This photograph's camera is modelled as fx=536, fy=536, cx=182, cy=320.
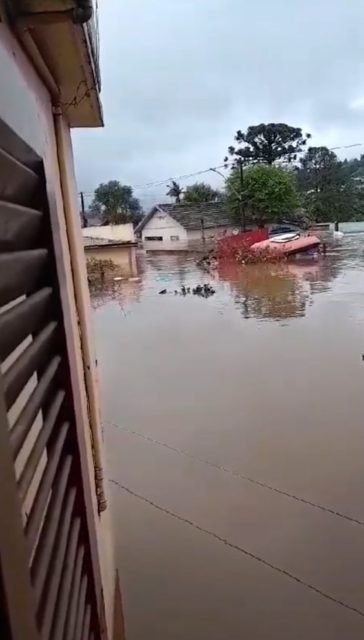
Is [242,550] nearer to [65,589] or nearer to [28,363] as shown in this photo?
[65,589]

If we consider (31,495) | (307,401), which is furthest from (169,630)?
(307,401)

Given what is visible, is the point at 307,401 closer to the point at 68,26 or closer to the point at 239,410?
the point at 239,410

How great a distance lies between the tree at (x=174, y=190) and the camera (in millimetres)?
25950

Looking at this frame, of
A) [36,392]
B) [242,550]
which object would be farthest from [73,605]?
[242,550]

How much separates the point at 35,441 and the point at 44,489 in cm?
5

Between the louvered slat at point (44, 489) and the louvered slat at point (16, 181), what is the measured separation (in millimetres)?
308

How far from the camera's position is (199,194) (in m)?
24.8

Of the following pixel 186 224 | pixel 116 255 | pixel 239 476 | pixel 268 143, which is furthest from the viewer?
pixel 268 143

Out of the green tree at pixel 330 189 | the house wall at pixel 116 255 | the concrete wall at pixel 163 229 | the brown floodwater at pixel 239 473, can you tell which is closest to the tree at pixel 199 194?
the concrete wall at pixel 163 229

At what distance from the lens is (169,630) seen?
221 cm

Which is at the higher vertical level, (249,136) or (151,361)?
(249,136)

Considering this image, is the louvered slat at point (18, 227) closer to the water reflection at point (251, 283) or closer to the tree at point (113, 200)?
the water reflection at point (251, 283)

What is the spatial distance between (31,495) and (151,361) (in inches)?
208

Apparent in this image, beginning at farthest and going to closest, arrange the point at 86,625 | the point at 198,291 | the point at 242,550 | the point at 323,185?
the point at 323,185
the point at 198,291
the point at 242,550
the point at 86,625
